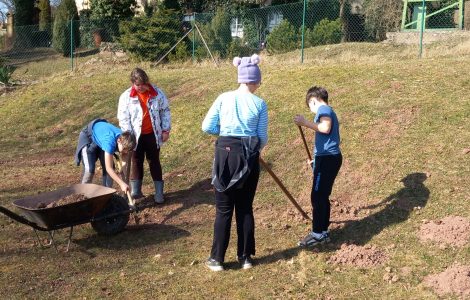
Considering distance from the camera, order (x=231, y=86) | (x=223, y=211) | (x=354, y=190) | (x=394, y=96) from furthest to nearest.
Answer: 1. (x=231, y=86)
2. (x=394, y=96)
3. (x=354, y=190)
4. (x=223, y=211)

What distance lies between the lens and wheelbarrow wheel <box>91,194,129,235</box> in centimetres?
560

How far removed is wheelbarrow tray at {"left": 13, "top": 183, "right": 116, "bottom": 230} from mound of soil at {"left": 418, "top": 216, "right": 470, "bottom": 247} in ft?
9.50

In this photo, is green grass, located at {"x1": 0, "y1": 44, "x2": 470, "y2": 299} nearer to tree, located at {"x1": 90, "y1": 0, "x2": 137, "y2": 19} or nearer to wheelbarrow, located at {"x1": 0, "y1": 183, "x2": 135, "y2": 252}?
wheelbarrow, located at {"x1": 0, "y1": 183, "x2": 135, "y2": 252}

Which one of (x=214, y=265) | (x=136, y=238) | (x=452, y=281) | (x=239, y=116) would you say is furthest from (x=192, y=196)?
(x=452, y=281)

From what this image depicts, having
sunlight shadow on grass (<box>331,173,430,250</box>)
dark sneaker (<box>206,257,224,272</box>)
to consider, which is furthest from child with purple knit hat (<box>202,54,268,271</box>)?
sunlight shadow on grass (<box>331,173,430,250</box>)

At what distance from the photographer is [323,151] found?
4.89m

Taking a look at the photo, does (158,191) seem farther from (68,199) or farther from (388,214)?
(388,214)

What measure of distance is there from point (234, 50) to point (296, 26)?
8.12ft

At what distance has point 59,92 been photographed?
15.3 meters

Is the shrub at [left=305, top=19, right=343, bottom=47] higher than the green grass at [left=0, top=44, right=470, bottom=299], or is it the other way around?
the shrub at [left=305, top=19, right=343, bottom=47]

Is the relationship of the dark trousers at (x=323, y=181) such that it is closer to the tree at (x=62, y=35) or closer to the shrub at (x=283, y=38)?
the shrub at (x=283, y=38)

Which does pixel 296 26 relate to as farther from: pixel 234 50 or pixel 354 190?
pixel 354 190

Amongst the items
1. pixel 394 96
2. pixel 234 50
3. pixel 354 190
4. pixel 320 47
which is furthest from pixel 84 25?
pixel 354 190

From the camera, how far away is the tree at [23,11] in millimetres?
35594
